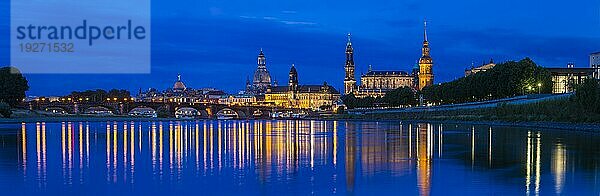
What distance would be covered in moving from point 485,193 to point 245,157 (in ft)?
44.3

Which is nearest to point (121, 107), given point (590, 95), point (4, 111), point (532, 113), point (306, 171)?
point (4, 111)

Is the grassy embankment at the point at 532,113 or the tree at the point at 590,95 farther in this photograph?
the grassy embankment at the point at 532,113

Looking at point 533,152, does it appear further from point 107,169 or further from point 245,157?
point 107,169

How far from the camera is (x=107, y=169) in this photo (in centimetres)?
2472

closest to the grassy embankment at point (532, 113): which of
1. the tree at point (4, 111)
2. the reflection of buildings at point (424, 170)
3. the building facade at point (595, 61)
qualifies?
the building facade at point (595, 61)

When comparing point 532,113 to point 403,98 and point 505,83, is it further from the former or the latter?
point 403,98

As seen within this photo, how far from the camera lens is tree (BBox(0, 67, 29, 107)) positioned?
113 meters

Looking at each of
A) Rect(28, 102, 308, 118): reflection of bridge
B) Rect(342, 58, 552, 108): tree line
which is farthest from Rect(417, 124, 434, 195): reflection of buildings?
Rect(28, 102, 308, 118): reflection of bridge

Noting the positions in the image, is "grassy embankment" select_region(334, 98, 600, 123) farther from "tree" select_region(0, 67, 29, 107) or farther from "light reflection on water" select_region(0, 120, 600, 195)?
"tree" select_region(0, 67, 29, 107)

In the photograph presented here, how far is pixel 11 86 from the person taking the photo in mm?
112875

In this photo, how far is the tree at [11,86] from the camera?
11281cm

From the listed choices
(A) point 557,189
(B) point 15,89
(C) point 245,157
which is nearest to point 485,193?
(A) point 557,189

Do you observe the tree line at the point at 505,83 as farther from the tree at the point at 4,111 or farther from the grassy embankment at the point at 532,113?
the tree at the point at 4,111

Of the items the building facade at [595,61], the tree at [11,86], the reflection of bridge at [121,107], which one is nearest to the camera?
the tree at [11,86]
